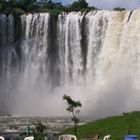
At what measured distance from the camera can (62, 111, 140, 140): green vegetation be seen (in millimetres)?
27222

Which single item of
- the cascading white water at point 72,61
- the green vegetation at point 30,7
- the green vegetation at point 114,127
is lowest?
the green vegetation at point 114,127

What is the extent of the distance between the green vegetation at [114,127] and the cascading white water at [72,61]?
17.8m

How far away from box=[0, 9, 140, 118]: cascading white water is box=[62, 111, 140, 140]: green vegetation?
58.3ft

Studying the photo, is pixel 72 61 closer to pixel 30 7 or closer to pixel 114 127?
pixel 30 7

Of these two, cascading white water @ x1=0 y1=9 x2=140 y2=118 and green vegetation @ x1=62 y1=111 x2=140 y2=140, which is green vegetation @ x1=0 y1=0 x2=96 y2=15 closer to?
cascading white water @ x1=0 y1=9 x2=140 y2=118

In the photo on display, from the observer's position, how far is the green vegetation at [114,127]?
2722 cm

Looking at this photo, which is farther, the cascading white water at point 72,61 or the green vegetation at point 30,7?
the green vegetation at point 30,7

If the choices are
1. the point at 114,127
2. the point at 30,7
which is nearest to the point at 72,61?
the point at 30,7

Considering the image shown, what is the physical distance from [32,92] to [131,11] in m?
10.6

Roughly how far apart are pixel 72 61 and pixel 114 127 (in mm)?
24293

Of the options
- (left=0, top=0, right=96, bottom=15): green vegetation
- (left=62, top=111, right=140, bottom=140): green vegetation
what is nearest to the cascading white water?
(left=0, top=0, right=96, bottom=15): green vegetation

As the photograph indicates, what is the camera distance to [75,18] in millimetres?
53062

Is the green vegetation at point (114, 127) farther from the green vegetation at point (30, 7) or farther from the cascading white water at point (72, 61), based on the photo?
the green vegetation at point (30, 7)

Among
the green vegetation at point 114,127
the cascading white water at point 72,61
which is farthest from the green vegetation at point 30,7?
the green vegetation at point 114,127
